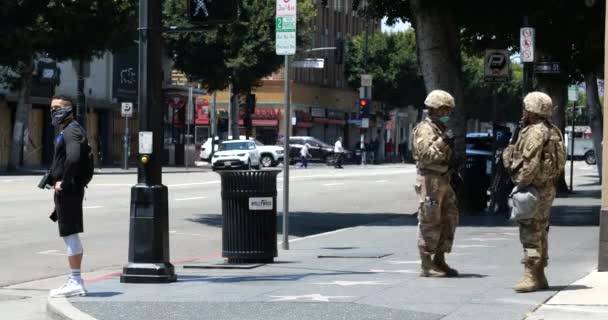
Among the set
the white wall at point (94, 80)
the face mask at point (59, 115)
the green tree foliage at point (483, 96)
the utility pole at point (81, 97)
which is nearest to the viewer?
the face mask at point (59, 115)

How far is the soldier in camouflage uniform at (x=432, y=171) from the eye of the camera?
12.1 meters

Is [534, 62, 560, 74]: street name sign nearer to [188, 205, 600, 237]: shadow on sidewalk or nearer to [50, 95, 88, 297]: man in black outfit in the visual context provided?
[188, 205, 600, 237]: shadow on sidewalk

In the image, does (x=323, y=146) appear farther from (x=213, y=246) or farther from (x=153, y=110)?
(x=153, y=110)

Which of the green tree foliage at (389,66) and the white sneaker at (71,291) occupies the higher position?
the green tree foliage at (389,66)

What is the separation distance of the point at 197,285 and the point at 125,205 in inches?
536

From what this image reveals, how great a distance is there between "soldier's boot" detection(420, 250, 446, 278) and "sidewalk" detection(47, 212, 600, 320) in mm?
106

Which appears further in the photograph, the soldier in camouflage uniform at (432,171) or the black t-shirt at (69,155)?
the soldier in camouflage uniform at (432,171)

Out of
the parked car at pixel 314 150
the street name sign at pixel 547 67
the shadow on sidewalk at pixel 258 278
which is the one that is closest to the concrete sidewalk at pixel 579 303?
the shadow on sidewalk at pixel 258 278

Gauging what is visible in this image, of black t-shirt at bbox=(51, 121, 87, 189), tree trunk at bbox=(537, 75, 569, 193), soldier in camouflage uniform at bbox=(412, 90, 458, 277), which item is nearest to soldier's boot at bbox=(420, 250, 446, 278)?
soldier in camouflage uniform at bbox=(412, 90, 458, 277)

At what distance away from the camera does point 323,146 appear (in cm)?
7306

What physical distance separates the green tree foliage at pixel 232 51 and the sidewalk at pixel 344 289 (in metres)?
48.1

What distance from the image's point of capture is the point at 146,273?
11.7 meters

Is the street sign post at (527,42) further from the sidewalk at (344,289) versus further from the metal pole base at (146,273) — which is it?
the metal pole base at (146,273)

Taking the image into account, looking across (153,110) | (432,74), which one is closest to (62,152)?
(153,110)
